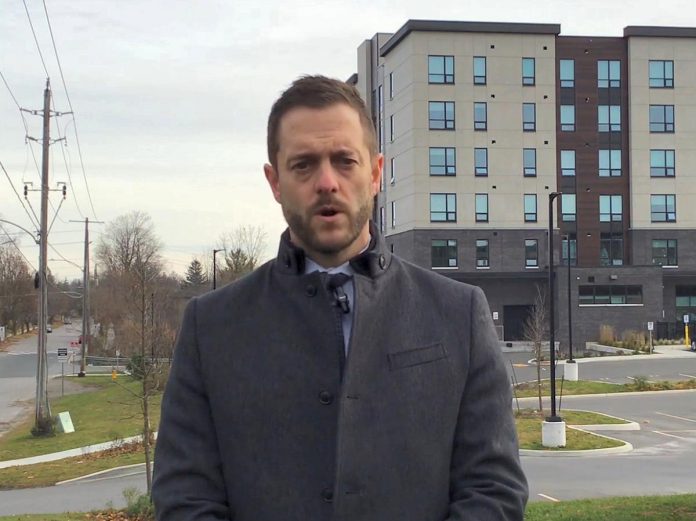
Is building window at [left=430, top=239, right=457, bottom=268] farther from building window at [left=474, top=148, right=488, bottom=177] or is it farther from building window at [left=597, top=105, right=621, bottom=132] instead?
building window at [left=597, top=105, right=621, bottom=132]

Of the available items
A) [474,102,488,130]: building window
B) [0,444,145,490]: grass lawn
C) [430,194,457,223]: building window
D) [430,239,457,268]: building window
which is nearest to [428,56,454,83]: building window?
[474,102,488,130]: building window

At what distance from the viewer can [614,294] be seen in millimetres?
52656

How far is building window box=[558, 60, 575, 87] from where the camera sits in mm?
54969

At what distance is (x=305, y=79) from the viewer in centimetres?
253

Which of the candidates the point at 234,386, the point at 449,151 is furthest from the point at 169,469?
the point at 449,151

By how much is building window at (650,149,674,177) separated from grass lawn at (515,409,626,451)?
109 ft

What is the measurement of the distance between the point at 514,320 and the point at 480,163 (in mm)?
10845

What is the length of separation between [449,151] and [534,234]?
310 inches

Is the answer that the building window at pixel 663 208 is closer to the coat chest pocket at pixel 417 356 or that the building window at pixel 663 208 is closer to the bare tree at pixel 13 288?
the coat chest pocket at pixel 417 356

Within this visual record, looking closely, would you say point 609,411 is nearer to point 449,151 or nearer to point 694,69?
point 449,151

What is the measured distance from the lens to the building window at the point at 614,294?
172 ft

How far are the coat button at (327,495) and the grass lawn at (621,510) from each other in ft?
27.2

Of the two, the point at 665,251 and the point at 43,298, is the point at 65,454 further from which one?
the point at 665,251

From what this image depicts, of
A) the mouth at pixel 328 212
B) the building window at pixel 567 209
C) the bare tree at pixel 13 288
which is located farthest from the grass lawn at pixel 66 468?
the bare tree at pixel 13 288
